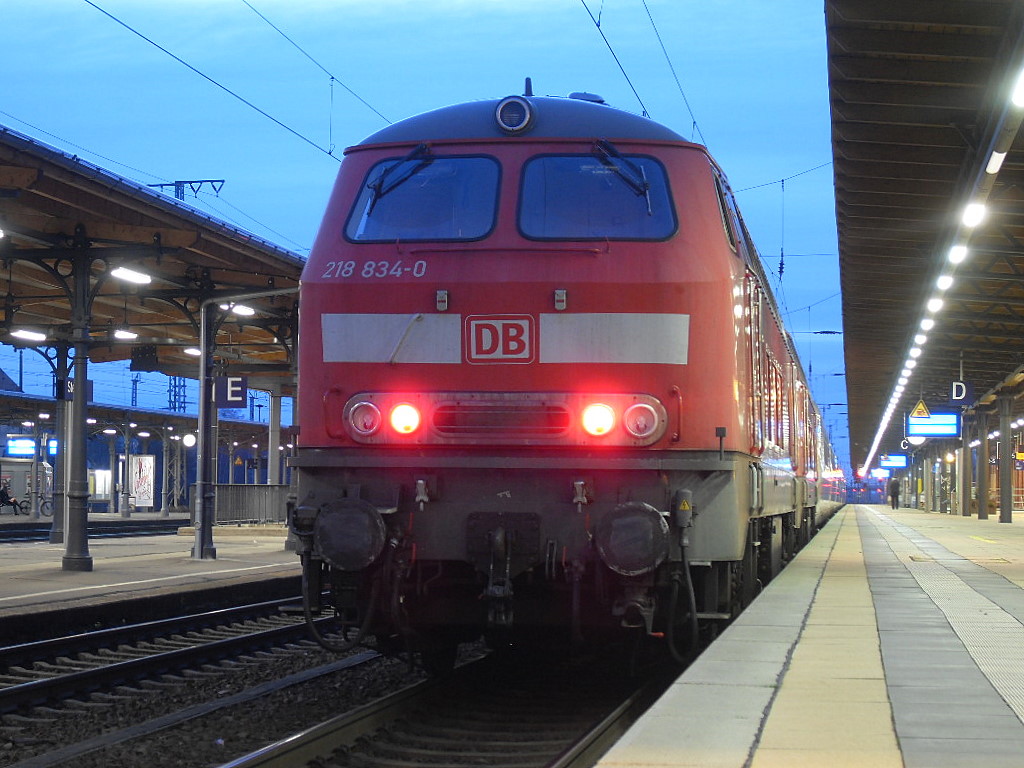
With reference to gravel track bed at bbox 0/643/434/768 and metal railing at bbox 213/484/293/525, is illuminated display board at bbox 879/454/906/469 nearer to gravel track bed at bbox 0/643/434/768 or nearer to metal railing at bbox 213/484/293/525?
metal railing at bbox 213/484/293/525

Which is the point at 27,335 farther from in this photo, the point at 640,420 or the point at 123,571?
the point at 640,420

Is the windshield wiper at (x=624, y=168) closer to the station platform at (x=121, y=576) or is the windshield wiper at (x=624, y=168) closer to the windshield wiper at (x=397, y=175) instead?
the windshield wiper at (x=397, y=175)

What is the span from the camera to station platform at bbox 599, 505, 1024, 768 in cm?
500

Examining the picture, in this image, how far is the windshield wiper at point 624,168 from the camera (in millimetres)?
8352

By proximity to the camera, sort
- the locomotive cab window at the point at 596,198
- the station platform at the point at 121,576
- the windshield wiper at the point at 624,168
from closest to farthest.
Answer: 1. the locomotive cab window at the point at 596,198
2. the windshield wiper at the point at 624,168
3. the station platform at the point at 121,576

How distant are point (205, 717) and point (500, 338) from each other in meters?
3.07

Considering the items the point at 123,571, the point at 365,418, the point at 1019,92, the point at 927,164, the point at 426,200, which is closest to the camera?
the point at 365,418

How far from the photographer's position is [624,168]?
27.7 ft

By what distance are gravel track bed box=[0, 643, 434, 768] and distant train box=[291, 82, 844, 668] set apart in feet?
2.72

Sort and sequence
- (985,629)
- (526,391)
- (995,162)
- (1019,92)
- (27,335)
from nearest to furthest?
(526,391) < (985,629) < (1019,92) < (995,162) < (27,335)

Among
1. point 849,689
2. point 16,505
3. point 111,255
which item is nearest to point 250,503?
point 111,255

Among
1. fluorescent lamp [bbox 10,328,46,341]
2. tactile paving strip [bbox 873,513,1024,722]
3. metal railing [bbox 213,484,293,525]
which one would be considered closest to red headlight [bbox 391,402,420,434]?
tactile paving strip [bbox 873,513,1024,722]

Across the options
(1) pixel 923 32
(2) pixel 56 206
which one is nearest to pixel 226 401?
(2) pixel 56 206

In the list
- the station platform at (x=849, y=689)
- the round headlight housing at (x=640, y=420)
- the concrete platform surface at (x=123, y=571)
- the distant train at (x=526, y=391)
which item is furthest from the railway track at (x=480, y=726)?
the concrete platform surface at (x=123, y=571)
